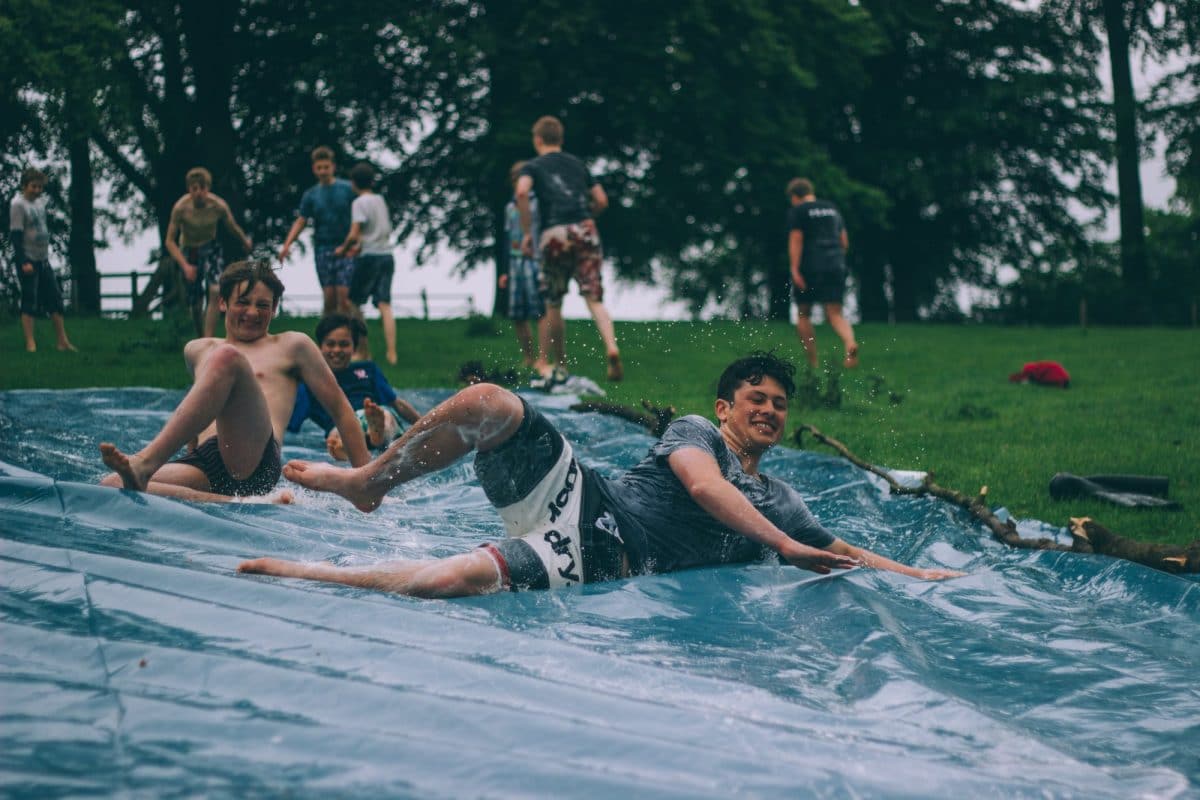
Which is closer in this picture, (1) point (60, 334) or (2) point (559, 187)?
(2) point (559, 187)

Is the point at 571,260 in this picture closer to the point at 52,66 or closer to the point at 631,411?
the point at 631,411

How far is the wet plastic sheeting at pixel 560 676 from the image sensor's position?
2.47 meters

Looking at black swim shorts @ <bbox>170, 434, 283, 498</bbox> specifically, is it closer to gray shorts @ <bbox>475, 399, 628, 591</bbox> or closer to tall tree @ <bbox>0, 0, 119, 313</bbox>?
gray shorts @ <bbox>475, 399, 628, 591</bbox>

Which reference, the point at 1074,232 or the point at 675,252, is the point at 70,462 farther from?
the point at 1074,232

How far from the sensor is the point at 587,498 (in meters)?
4.26

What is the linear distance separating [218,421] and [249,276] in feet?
2.39

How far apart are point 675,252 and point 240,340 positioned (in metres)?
21.1

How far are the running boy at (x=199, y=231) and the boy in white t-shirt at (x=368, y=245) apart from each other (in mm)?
1048

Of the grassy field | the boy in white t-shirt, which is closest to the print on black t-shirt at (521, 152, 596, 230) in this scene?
the grassy field

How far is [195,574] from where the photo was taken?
3660 mm

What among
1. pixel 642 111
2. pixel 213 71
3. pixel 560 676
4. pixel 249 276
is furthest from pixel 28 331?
pixel 642 111

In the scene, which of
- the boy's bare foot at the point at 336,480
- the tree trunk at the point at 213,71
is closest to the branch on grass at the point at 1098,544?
the boy's bare foot at the point at 336,480

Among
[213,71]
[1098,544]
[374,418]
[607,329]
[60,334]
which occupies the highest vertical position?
[213,71]

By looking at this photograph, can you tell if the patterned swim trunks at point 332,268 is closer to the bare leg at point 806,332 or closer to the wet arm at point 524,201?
the wet arm at point 524,201
